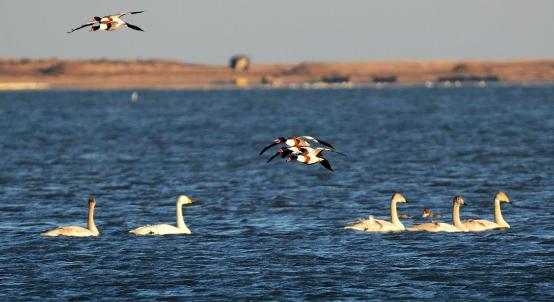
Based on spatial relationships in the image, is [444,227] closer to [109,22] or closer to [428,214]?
[428,214]

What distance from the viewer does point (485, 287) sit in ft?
88.2

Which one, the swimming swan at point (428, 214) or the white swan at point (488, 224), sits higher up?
the white swan at point (488, 224)

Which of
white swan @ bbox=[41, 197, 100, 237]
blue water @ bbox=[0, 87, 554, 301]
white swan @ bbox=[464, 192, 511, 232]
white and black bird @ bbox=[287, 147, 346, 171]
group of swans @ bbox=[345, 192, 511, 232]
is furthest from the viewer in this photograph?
white swan @ bbox=[464, 192, 511, 232]

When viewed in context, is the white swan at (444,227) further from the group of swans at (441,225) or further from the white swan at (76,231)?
the white swan at (76,231)

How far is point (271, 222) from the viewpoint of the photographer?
3812 centimetres

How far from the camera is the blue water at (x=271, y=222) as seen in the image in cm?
2733

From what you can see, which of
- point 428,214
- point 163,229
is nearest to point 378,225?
point 428,214

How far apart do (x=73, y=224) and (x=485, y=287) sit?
52.4 feet

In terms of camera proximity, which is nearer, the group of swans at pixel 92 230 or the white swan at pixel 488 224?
the group of swans at pixel 92 230

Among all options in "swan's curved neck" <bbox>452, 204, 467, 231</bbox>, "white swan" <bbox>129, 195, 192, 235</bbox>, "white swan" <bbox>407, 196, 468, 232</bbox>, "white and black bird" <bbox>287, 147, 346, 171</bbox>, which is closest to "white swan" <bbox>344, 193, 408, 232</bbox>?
"white swan" <bbox>407, 196, 468, 232</bbox>

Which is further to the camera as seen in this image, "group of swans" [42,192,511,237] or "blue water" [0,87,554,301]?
"group of swans" [42,192,511,237]

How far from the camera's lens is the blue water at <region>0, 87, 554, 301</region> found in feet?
89.7

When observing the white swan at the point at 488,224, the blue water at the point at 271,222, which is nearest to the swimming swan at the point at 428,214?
the blue water at the point at 271,222

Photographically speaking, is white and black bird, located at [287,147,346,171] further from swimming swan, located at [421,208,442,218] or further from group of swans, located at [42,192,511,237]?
swimming swan, located at [421,208,442,218]
